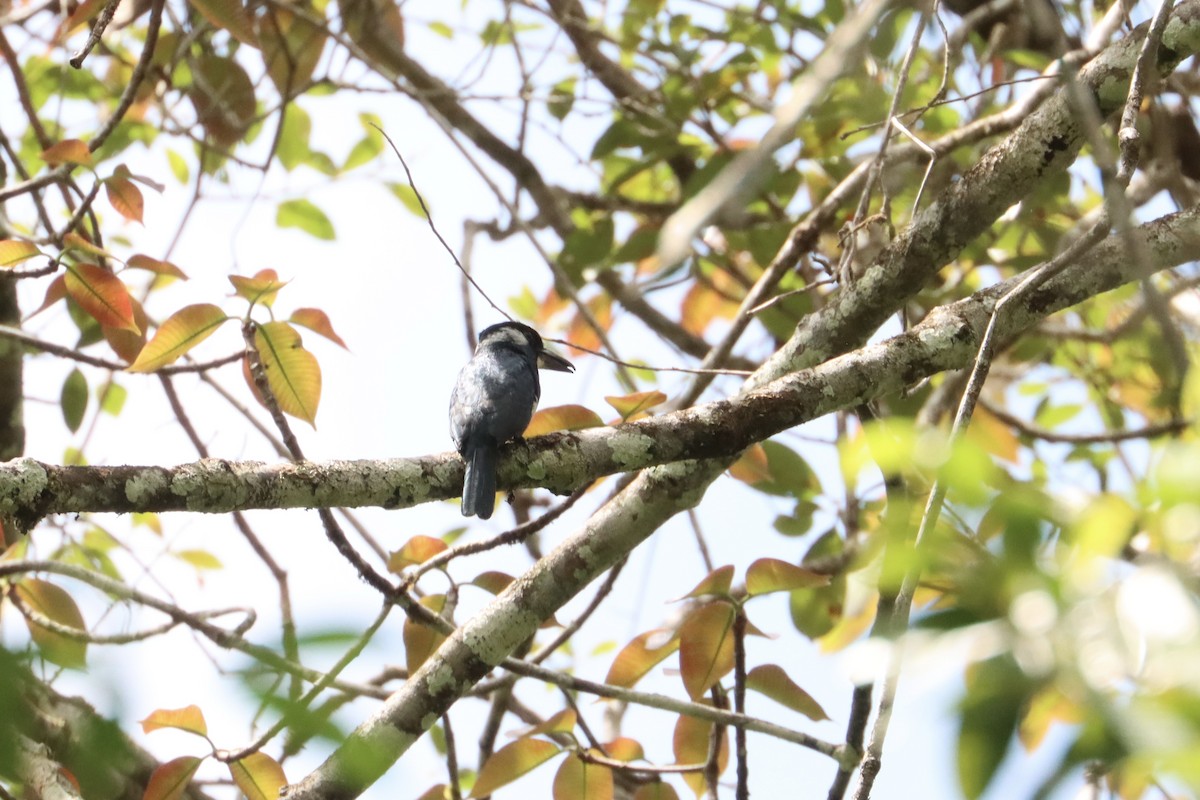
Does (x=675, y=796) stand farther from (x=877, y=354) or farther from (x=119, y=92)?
(x=119, y=92)

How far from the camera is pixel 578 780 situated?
3.05 m

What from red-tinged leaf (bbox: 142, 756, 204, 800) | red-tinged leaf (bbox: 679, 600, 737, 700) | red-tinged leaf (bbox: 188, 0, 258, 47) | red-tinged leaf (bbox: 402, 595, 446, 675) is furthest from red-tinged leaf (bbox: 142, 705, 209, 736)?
red-tinged leaf (bbox: 188, 0, 258, 47)

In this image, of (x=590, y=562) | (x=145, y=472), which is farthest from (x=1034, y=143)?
(x=145, y=472)

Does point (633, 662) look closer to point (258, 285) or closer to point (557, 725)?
point (557, 725)

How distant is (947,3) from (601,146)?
6.17 ft

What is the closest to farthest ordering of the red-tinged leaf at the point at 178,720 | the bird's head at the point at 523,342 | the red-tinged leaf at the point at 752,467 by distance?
the red-tinged leaf at the point at 178,720 < the red-tinged leaf at the point at 752,467 < the bird's head at the point at 523,342

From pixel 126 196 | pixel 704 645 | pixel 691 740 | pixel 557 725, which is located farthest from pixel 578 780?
pixel 126 196

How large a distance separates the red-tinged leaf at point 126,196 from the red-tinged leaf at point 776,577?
206 centimetres

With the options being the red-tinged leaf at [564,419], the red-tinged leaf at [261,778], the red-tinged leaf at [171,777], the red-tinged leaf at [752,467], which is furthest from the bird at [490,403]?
the red-tinged leaf at [171,777]

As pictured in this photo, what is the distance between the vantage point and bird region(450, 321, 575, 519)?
2852mm

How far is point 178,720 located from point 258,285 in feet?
3.62

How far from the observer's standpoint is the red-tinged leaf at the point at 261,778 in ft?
9.40

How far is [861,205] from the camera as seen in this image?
10.8 ft

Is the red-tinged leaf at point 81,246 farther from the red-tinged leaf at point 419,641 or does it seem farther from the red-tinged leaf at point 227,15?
the red-tinged leaf at point 419,641
